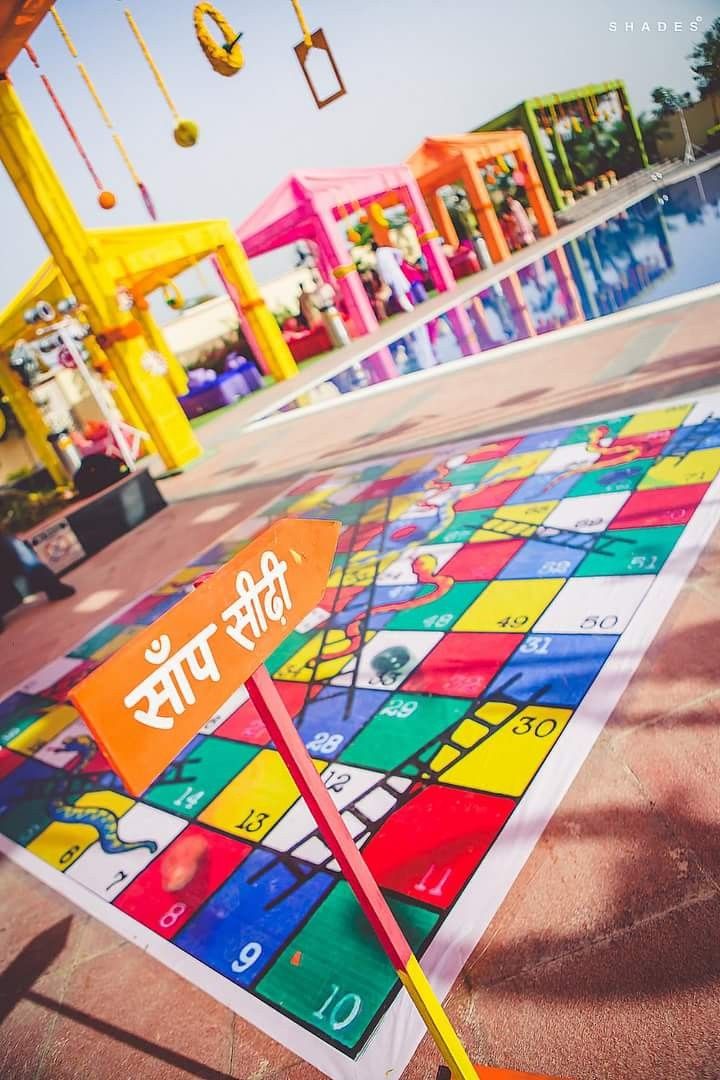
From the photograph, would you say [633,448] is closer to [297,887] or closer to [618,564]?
[618,564]

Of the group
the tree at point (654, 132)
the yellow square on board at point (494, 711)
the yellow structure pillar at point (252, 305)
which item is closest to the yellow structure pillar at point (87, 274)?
the yellow structure pillar at point (252, 305)

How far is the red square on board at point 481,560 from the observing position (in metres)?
2.91

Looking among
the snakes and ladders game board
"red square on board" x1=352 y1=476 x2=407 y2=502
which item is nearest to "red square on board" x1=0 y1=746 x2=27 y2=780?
the snakes and ladders game board

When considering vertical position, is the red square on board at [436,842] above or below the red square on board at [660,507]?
below

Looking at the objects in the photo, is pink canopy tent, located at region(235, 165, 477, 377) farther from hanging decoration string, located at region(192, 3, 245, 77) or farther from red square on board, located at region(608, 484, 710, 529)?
red square on board, located at region(608, 484, 710, 529)

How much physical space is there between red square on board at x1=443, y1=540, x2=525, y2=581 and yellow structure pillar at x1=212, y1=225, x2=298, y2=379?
9103 mm

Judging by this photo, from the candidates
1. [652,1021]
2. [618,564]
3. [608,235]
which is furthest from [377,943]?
[608,235]

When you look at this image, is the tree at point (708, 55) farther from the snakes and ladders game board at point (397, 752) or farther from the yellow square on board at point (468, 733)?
the yellow square on board at point (468, 733)

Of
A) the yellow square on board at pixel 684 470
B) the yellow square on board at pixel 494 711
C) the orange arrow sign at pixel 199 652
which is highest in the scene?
the orange arrow sign at pixel 199 652

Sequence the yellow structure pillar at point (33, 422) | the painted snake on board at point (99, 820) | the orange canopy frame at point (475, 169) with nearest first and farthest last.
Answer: the painted snake on board at point (99, 820) → the yellow structure pillar at point (33, 422) → the orange canopy frame at point (475, 169)

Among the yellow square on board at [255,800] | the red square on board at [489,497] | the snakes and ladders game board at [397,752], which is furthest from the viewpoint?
the red square on board at [489,497]

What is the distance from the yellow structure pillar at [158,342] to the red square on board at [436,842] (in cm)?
916

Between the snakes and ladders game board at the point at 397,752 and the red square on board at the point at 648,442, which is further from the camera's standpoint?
the red square on board at the point at 648,442

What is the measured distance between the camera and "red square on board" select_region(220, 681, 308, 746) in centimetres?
255
